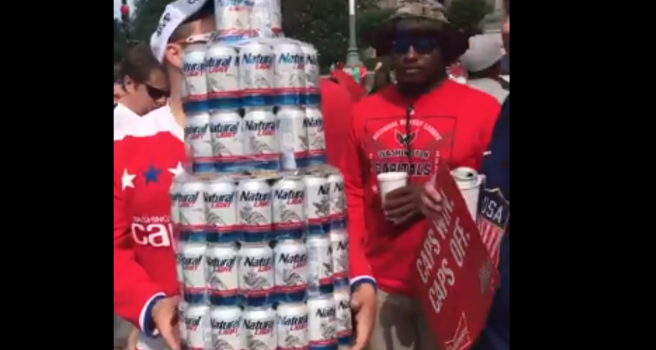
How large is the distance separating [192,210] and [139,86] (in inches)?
32.0

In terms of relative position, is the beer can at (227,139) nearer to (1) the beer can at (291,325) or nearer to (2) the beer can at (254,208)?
(2) the beer can at (254,208)

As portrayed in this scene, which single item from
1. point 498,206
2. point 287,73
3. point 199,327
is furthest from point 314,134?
point 498,206

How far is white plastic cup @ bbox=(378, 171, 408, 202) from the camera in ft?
8.44

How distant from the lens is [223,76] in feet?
Result: 6.82

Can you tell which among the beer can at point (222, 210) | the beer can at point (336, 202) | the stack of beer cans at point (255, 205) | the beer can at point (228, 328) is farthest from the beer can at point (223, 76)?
the beer can at point (228, 328)

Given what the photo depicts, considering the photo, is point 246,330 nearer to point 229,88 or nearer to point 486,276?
point 229,88

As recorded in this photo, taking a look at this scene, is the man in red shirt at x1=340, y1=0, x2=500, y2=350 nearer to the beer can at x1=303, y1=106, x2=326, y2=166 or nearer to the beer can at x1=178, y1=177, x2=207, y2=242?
the beer can at x1=303, y1=106, x2=326, y2=166

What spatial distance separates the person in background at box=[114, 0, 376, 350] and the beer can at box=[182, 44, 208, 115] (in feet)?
1.13

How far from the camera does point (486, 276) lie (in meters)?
2.50

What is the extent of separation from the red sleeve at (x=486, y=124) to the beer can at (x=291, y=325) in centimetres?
83

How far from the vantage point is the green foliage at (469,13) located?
255 cm

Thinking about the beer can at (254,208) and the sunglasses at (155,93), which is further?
the sunglasses at (155,93)

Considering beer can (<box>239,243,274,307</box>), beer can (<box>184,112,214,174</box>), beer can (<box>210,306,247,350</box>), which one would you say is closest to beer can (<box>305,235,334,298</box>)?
beer can (<box>239,243,274,307</box>)

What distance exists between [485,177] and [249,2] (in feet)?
3.21
